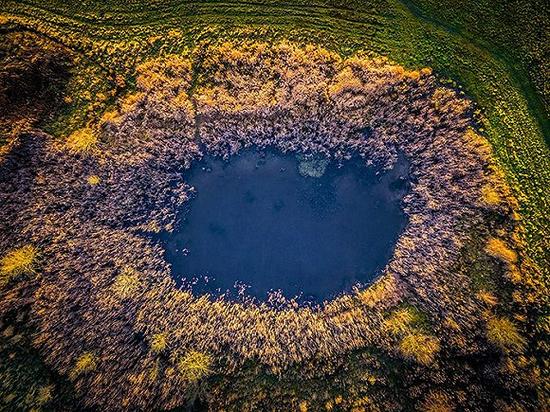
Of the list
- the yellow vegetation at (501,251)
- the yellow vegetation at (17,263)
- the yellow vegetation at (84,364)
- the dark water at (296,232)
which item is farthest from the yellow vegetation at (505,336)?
the yellow vegetation at (17,263)

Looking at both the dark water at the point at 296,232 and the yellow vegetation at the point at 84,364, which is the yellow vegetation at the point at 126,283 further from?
the yellow vegetation at the point at 84,364

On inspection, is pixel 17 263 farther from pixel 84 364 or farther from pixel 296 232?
pixel 296 232

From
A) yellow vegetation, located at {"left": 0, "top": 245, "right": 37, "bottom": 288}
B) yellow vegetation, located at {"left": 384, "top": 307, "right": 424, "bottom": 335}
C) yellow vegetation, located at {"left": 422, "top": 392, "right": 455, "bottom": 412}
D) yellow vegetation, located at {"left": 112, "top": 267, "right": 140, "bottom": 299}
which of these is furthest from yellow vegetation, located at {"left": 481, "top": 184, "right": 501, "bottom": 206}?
yellow vegetation, located at {"left": 0, "top": 245, "right": 37, "bottom": 288}

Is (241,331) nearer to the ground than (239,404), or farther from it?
farther from it

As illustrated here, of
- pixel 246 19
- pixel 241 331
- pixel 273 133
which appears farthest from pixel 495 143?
pixel 241 331

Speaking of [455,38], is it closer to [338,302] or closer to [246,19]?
[246,19]

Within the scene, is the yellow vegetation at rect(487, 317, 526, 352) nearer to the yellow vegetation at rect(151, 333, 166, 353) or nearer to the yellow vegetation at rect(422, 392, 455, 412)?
the yellow vegetation at rect(422, 392, 455, 412)
